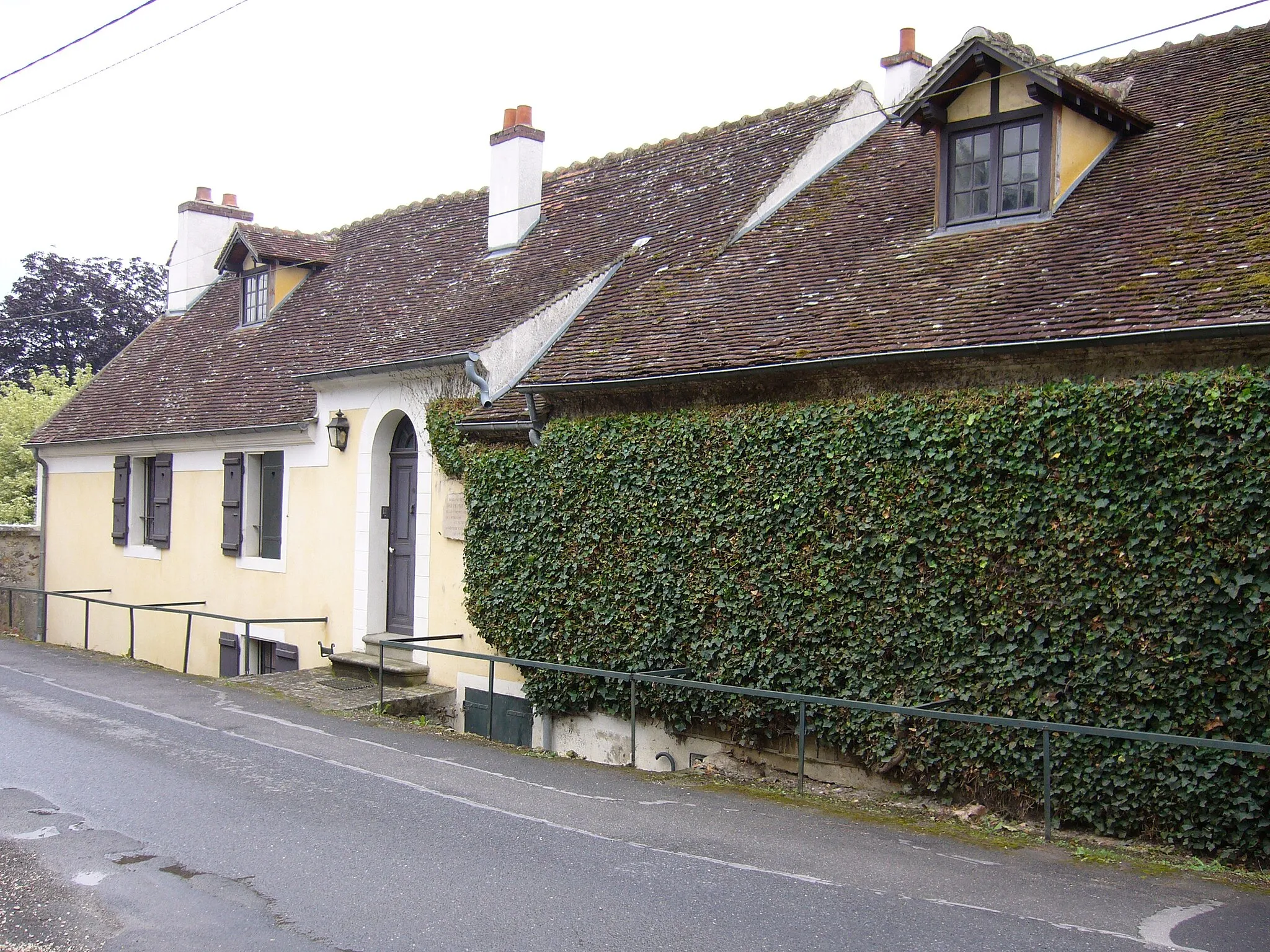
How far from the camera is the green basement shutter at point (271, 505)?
663 inches

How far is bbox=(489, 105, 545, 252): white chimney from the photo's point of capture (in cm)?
1678

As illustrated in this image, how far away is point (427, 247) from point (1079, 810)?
537 inches

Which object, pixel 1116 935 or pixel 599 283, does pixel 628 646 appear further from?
pixel 1116 935

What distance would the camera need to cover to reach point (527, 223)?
16.9 meters

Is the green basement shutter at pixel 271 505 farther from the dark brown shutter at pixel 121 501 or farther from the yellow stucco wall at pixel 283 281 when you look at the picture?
the dark brown shutter at pixel 121 501

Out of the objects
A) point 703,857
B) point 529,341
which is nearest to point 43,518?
point 529,341

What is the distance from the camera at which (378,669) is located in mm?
13625

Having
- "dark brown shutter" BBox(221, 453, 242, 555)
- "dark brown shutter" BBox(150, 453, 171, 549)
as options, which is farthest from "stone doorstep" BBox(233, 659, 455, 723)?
"dark brown shutter" BBox(150, 453, 171, 549)

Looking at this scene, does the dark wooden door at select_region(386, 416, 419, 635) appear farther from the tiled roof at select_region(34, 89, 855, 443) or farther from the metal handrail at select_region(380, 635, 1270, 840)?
the metal handrail at select_region(380, 635, 1270, 840)

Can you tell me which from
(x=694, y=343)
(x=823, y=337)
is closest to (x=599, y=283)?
(x=694, y=343)

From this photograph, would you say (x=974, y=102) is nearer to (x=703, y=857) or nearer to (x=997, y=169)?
(x=997, y=169)

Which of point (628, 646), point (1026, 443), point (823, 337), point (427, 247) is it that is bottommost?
point (628, 646)

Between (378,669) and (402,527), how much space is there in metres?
2.22

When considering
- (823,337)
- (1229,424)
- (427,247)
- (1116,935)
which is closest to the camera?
(1116,935)
